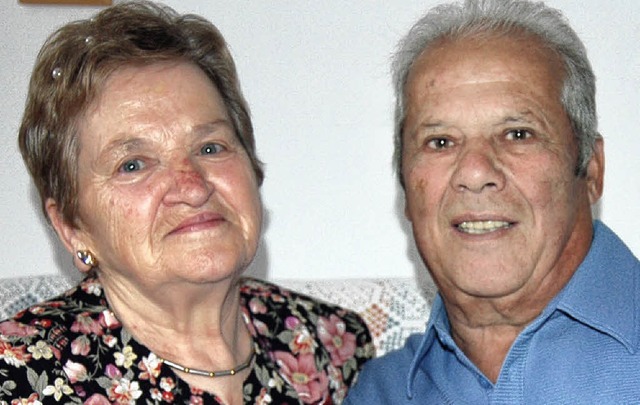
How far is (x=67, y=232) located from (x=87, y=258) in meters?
0.07

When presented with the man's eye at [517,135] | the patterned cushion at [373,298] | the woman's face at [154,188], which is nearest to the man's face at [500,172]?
the man's eye at [517,135]

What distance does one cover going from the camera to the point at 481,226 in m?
1.93

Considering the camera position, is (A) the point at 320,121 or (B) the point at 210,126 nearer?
(B) the point at 210,126

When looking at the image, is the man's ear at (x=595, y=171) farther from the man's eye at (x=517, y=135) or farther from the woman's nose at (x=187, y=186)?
the woman's nose at (x=187, y=186)

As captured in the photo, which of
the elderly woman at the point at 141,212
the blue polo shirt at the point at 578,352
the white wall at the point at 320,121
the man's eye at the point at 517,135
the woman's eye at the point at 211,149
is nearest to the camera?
the blue polo shirt at the point at 578,352

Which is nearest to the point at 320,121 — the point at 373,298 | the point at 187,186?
the point at 373,298

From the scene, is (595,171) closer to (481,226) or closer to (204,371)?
(481,226)

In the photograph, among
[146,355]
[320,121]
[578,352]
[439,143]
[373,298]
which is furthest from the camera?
[320,121]

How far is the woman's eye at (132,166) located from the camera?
2055 mm

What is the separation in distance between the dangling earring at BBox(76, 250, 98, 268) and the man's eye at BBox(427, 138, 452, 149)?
2.42ft

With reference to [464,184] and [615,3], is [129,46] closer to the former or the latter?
[464,184]

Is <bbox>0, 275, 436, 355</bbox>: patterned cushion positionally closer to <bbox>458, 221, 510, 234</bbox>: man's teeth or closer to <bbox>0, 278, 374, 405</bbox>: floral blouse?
<bbox>0, 278, 374, 405</bbox>: floral blouse

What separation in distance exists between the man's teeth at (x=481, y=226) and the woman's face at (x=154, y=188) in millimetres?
468

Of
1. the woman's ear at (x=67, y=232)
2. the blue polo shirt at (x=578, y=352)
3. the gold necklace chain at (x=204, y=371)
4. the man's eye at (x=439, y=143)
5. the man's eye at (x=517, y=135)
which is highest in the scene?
the man's eye at (x=517, y=135)
